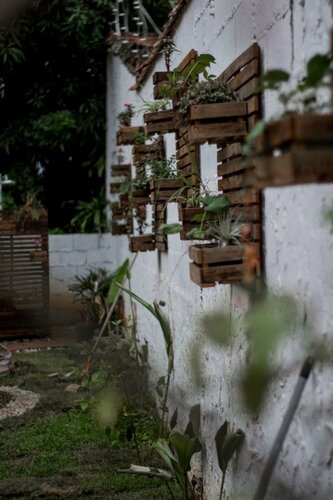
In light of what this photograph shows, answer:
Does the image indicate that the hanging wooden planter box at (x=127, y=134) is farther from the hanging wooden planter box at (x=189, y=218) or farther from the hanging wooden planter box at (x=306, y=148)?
the hanging wooden planter box at (x=306, y=148)

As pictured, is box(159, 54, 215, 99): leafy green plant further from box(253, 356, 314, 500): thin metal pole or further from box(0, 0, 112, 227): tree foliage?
box(0, 0, 112, 227): tree foliage

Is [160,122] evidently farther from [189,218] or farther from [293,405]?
[293,405]

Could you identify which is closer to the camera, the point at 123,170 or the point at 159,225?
the point at 159,225

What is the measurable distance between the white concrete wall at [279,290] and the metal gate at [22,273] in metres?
4.58

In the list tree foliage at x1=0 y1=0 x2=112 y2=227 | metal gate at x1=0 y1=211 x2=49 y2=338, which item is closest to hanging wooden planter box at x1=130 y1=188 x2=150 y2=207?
metal gate at x1=0 y1=211 x2=49 y2=338

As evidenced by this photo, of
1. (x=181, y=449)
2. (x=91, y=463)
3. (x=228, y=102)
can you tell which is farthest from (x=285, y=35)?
(x=91, y=463)

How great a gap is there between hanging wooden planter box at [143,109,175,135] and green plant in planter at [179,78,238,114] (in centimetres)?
110

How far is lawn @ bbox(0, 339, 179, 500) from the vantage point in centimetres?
364

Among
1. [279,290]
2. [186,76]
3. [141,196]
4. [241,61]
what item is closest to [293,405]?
[279,290]

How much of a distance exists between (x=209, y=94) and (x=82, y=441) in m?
2.70

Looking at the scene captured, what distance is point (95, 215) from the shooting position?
375 inches

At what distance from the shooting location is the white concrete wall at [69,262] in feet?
30.7

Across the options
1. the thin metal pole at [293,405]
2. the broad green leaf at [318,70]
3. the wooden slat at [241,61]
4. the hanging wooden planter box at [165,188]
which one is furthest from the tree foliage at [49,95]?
the broad green leaf at [318,70]

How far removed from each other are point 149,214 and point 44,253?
8.84 ft
